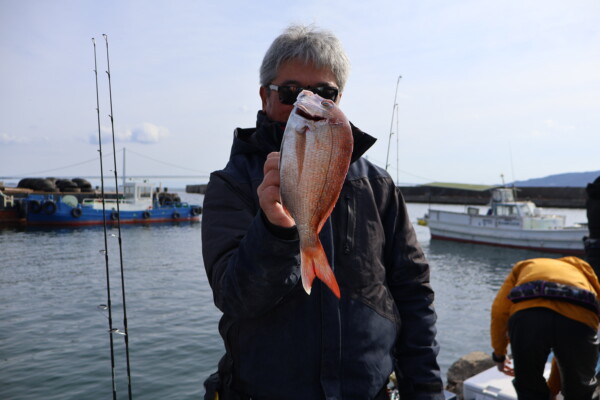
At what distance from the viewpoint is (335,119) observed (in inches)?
49.2

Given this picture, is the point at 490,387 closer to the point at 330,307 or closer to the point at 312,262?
the point at 330,307

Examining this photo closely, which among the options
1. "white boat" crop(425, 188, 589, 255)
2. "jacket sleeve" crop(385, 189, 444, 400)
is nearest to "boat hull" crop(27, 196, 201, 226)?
"white boat" crop(425, 188, 589, 255)

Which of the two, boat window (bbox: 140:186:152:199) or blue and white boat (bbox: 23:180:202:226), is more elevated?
boat window (bbox: 140:186:152:199)

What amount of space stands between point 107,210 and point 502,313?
3561 cm

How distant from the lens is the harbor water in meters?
8.39

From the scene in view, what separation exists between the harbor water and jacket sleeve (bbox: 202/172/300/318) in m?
4.44

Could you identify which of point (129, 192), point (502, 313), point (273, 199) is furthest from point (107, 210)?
point (273, 199)

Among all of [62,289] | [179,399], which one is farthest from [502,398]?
[62,289]

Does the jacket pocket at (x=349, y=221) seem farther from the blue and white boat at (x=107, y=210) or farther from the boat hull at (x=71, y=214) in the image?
the boat hull at (x=71, y=214)

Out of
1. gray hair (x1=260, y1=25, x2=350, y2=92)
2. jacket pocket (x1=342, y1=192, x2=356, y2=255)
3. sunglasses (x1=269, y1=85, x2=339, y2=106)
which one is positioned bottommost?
jacket pocket (x1=342, y1=192, x2=356, y2=255)

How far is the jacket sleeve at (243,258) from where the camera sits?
1309 mm

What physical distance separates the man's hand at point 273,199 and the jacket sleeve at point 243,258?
0.04 m

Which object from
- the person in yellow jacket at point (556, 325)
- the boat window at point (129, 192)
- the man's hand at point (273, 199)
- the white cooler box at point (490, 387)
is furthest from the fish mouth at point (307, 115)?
the boat window at point (129, 192)

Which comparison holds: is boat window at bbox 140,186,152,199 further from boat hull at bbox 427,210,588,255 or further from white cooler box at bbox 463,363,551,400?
white cooler box at bbox 463,363,551,400
